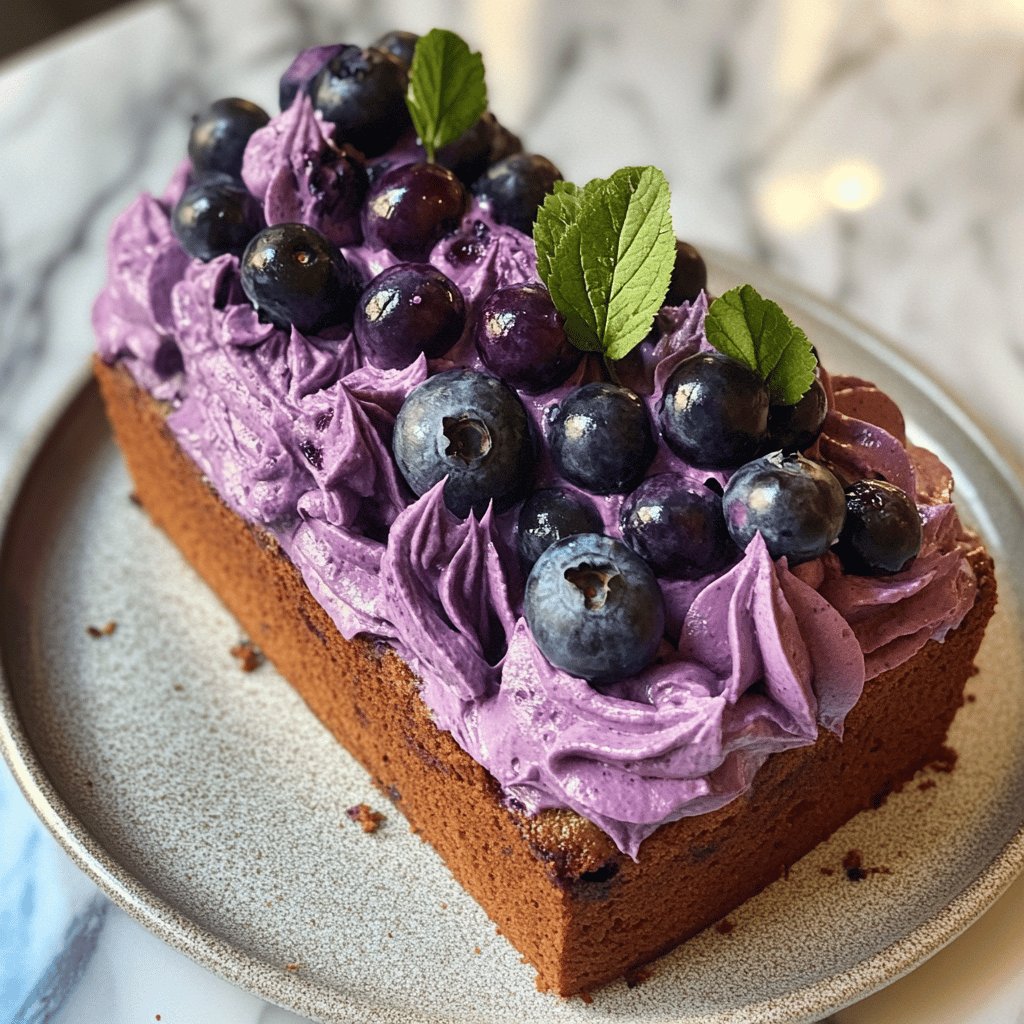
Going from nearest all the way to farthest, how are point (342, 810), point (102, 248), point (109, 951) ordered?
1. point (109, 951)
2. point (342, 810)
3. point (102, 248)

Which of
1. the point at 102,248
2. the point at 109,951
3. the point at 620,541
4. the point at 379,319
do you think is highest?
the point at 379,319

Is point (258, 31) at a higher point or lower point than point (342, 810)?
higher

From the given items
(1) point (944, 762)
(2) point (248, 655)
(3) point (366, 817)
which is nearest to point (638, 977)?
(3) point (366, 817)

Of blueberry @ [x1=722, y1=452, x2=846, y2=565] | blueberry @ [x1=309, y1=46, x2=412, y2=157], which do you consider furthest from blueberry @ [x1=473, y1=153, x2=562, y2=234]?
blueberry @ [x1=722, y1=452, x2=846, y2=565]

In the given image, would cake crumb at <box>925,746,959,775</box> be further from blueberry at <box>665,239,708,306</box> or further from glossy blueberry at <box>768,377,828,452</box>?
blueberry at <box>665,239,708,306</box>

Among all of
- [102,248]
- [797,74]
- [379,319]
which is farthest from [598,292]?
[797,74]

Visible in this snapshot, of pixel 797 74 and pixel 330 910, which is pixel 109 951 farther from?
pixel 797 74

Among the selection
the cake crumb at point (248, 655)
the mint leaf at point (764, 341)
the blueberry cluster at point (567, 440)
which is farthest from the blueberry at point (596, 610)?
the cake crumb at point (248, 655)

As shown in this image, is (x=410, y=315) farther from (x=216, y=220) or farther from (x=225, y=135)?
(x=225, y=135)
